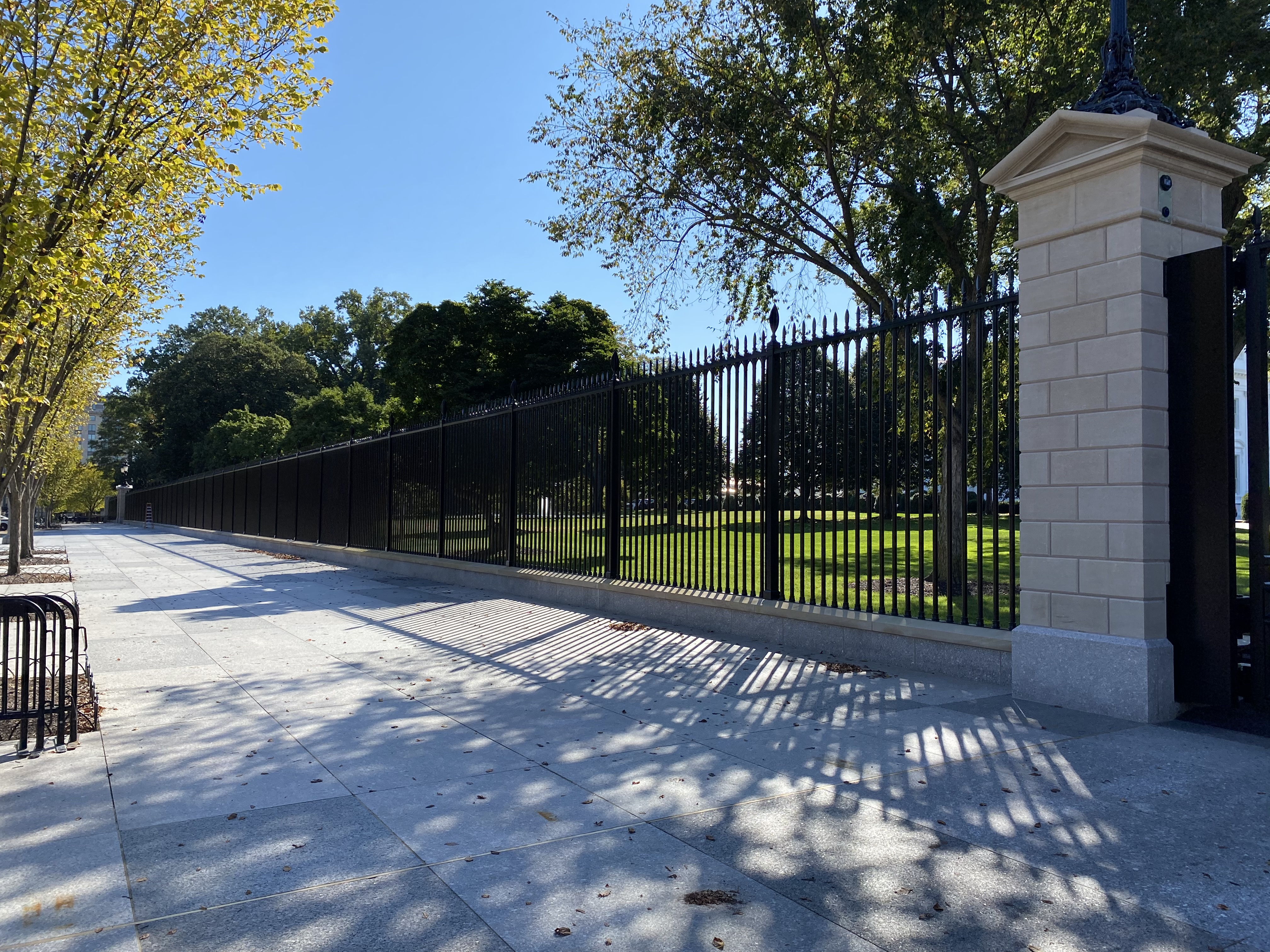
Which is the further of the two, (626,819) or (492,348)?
(492,348)

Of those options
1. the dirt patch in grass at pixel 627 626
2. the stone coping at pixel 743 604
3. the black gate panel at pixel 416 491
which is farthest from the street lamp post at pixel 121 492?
the dirt patch in grass at pixel 627 626

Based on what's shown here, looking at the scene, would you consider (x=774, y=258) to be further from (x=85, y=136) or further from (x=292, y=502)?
(x=292, y=502)

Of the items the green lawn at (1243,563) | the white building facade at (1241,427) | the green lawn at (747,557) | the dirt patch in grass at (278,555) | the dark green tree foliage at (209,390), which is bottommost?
the dirt patch in grass at (278,555)

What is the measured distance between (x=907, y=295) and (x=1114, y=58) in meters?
7.48

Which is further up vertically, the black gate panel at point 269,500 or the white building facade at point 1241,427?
the white building facade at point 1241,427

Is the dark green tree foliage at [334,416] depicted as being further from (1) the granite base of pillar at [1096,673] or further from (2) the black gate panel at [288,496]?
(1) the granite base of pillar at [1096,673]

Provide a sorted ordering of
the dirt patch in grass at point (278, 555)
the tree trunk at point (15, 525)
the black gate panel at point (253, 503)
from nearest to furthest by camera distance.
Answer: the tree trunk at point (15, 525)
the dirt patch in grass at point (278, 555)
the black gate panel at point (253, 503)

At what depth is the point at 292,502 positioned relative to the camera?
25.2 m

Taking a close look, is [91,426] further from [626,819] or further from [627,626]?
[626,819]

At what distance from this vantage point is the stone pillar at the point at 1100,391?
5.74m

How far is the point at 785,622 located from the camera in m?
8.54

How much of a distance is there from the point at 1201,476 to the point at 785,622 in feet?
12.7

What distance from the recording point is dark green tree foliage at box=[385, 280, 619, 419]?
74.0ft

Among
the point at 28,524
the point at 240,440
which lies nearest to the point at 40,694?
the point at 28,524
